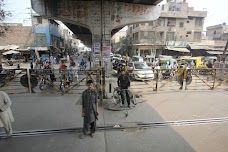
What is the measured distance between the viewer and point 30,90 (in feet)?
28.2

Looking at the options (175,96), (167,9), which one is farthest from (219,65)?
(167,9)

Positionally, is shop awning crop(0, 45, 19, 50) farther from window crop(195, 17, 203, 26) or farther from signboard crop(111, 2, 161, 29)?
window crop(195, 17, 203, 26)

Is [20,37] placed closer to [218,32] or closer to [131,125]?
[131,125]

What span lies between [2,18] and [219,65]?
62.9 ft

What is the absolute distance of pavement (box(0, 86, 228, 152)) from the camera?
13.1 ft

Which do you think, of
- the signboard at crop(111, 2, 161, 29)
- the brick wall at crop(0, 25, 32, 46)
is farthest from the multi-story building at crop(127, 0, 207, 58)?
the brick wall at crop(0, 25, 32, 46)

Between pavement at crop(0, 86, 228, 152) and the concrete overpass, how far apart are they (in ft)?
21.5

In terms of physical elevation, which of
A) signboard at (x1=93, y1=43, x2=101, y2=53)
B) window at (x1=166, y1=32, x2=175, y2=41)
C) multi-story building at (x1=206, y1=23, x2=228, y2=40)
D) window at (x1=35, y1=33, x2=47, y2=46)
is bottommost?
signboard at (x1=93, y1=43, x2=101, y2=53)

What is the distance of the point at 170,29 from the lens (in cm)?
3681

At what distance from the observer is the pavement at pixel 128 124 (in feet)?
13.1

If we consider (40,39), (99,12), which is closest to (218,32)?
(99,12)

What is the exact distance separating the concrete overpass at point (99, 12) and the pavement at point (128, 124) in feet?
21.5

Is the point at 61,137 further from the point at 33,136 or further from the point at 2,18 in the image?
the point at 2,18

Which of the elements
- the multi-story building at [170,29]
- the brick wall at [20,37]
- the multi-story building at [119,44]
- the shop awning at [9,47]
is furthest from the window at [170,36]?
the shop awning at [9,47]
